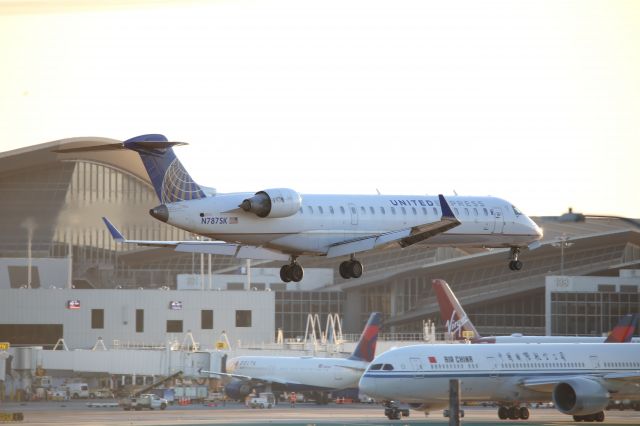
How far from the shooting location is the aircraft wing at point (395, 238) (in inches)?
2643

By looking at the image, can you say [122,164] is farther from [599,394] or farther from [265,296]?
[599,394]

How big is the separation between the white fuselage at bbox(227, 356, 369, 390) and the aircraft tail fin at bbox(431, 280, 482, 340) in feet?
38.4

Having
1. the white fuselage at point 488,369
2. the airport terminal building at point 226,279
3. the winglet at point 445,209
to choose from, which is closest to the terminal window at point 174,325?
the airport terminal building at point 226,279

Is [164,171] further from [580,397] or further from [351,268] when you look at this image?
[580,397]

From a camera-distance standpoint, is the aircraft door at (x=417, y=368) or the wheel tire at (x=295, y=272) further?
the aircraft door at (x=417, y=368)

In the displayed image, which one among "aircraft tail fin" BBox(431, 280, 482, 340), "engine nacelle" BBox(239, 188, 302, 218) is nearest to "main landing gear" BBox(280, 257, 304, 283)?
"engine nacelle" BBox(239, 188, 302, 218)

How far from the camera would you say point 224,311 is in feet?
459

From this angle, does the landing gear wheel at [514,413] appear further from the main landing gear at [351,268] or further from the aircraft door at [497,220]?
the main landing gear at [351,268]

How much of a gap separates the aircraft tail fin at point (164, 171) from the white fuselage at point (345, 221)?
816 mm

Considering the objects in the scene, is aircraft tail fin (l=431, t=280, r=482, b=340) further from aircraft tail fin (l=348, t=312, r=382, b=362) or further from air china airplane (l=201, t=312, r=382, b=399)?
air china airplane (l=201, t=312, r=382, b=399)

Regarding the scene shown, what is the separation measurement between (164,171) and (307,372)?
4898cm

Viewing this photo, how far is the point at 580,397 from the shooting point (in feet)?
276

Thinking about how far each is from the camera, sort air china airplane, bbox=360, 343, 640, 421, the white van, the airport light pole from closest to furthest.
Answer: air china airplane, bbox=360, 343, 640, 421 < the white van < the airport light pole

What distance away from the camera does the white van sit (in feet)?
384
